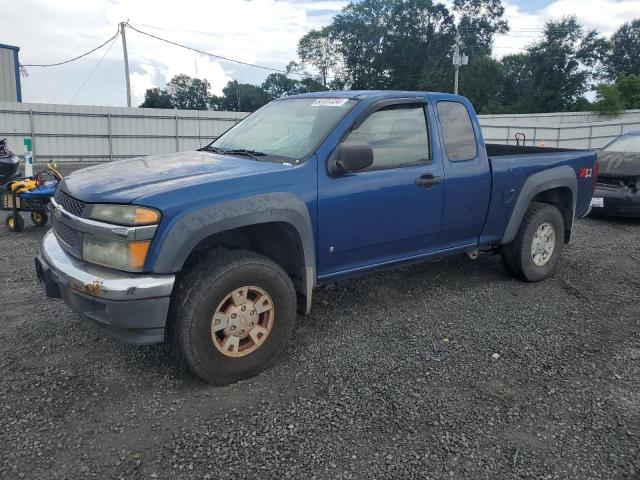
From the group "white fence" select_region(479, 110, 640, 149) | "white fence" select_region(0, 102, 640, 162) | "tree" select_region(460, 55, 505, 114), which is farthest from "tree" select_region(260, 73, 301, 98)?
"white fence" select_region(0, 102, 640, 162)

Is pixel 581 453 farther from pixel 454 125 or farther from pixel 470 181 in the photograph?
pixel 454 125

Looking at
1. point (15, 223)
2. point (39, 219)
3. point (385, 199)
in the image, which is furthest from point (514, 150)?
point (15, 223)

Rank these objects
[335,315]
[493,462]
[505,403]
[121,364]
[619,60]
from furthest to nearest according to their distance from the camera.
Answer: [619,60] → [335,315] → [121,364] → [505,403] → [493,462]

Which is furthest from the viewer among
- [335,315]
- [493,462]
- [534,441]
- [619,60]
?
[619,60]

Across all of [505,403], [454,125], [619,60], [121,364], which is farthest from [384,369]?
[619,60]

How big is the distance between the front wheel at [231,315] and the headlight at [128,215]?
0.45 metres

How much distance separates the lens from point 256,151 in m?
3.93

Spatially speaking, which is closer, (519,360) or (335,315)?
(519,360)

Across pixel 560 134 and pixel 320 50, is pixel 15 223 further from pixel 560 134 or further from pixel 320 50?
pixel 320 50

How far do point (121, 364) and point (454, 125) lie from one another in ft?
10.6

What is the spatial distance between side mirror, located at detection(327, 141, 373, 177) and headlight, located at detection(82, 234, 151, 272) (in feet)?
4.46

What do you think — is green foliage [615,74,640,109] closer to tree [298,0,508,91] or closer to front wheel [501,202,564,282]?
tree [298,0,508,91]

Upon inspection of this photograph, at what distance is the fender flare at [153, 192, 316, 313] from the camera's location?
9.57ft

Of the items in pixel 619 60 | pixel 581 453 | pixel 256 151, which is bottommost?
pixel 581 453
